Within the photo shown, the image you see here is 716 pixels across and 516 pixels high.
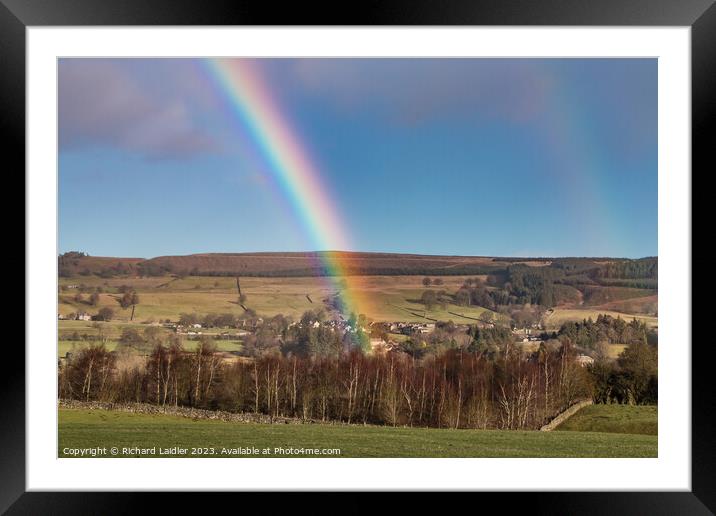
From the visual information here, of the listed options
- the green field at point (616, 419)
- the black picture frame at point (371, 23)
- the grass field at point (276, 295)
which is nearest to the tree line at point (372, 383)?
the green field at point (616, 419)

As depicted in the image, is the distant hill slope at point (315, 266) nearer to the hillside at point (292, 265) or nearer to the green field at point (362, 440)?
the hillside at point (292, 265)

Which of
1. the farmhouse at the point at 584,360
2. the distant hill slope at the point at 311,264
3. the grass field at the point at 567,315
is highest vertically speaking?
the distant hill slope at the point at 311,264

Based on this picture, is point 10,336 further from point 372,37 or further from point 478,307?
point 478,307

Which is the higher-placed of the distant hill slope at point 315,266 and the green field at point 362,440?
the distant hill slope at point 315,266

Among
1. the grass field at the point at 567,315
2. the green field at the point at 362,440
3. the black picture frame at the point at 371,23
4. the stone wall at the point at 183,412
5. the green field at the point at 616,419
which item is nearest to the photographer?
the black picture frame at the point at 371,23

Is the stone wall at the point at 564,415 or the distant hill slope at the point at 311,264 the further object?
the distant hill slope at the point at 311,264

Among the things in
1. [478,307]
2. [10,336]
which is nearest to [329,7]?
[10,336]

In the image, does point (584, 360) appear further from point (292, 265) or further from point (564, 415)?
point (292, 265)
